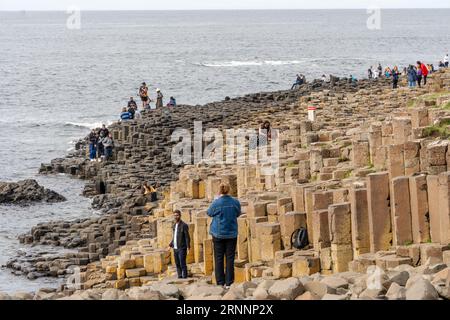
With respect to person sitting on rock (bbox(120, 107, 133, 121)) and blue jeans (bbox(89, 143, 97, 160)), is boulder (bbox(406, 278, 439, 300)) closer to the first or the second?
blue jeans (bbox(89, 143, 97, 160))

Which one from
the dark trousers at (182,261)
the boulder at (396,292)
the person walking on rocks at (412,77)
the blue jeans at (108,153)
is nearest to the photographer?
the boulder at (396,292)

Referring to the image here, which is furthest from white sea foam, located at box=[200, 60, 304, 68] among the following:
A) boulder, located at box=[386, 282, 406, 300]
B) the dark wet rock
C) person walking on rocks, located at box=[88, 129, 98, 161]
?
boulder, located at box=[386, 282, 406, 300]

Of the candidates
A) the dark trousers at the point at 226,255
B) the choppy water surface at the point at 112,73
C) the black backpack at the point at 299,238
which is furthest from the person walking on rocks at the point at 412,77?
the dark trousers at the point at 226,255

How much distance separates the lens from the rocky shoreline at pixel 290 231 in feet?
48.3

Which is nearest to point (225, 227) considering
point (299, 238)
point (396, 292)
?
point (299, 238)

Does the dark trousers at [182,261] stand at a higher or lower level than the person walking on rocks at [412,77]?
lower

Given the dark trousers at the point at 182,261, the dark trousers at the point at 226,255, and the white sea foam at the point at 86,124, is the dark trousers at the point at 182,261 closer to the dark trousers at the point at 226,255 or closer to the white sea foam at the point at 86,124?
the dark trousers at the point at 226,255

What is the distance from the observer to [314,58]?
129m

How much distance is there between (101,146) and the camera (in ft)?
157

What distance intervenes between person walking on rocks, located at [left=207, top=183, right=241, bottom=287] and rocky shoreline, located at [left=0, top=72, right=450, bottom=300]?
2.48 feet

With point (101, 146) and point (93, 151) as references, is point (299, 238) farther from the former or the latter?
point (93, 151)

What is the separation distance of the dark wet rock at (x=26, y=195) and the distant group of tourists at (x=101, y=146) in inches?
229

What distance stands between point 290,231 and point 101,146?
92.5 feet
